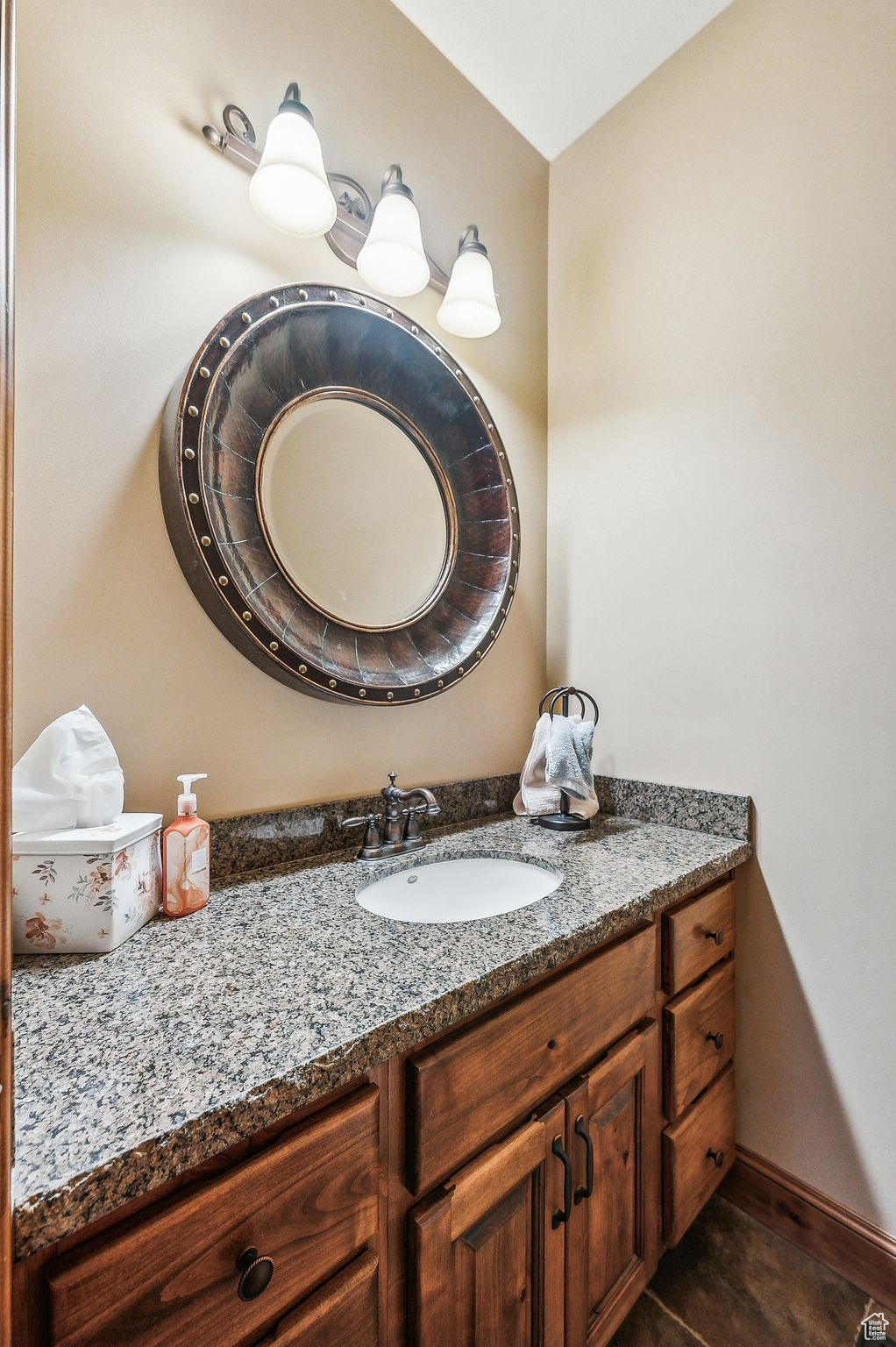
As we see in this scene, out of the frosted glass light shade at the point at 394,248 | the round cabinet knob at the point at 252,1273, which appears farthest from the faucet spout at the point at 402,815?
the frosted glass light shade at the point at 394,248

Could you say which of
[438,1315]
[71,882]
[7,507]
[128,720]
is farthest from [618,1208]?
[7,507]

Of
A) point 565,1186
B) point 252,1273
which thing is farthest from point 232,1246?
point 565,1186

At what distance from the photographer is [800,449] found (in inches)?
47.5

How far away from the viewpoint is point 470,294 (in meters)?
1.33

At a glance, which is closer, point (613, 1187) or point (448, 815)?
point (613, 1187)

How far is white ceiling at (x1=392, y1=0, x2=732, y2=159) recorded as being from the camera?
4.47ft

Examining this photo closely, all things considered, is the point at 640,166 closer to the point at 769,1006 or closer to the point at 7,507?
the point at 7,507

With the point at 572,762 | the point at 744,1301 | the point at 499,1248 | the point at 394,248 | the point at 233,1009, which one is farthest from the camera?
the point at 572,762

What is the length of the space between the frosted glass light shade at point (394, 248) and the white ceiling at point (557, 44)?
62 centimetres

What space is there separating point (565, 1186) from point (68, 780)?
89 centimetres

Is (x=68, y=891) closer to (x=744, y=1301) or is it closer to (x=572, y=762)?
(x=572, y=762)

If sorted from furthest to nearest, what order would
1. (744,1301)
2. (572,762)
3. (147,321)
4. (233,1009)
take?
1. (572,762)
2. (744,1301)
3. (147,321)
4. (233,1009)

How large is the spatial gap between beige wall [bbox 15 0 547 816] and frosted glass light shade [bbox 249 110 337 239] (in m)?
0.08

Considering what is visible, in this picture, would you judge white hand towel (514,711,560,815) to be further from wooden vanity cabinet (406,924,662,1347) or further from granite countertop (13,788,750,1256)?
wooden vanity cabinet (406,924,662,1347)
